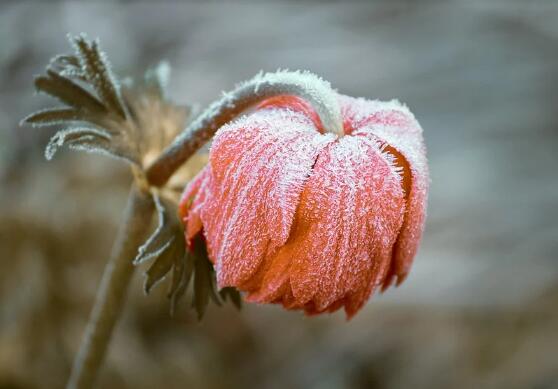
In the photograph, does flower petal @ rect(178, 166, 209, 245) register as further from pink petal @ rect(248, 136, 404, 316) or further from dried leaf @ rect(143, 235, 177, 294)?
pink petal @ rect(248, 136, 404, 316)

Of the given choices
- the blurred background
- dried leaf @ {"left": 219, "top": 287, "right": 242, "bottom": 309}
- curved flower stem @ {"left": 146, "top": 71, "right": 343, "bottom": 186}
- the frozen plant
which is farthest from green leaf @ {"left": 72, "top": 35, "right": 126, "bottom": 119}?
the blurred background

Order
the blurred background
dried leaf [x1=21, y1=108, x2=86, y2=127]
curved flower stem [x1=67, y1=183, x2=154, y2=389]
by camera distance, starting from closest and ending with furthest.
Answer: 1. dried leaf [x1=21, y1=108, x2=86, y2=127]
2. curved flower stem [x1=67, y1=183, x2=154, y2=389]
3. the blurred background

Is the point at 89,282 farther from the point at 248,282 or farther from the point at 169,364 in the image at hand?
the point at 248,282

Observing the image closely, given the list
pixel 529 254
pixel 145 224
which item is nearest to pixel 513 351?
pixel 529 254

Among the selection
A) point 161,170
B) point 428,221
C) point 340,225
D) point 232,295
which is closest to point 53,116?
point 161,170

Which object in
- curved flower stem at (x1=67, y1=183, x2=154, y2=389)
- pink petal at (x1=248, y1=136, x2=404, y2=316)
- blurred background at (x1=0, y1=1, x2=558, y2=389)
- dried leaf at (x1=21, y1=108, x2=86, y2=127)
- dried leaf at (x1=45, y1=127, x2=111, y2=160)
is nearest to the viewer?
pink petal at (x1=248, y1=136, x2=404, y2=316)

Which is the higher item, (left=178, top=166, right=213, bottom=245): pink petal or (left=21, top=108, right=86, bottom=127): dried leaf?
(left=21, top=108, right=86, bottom=127): dried leaf
